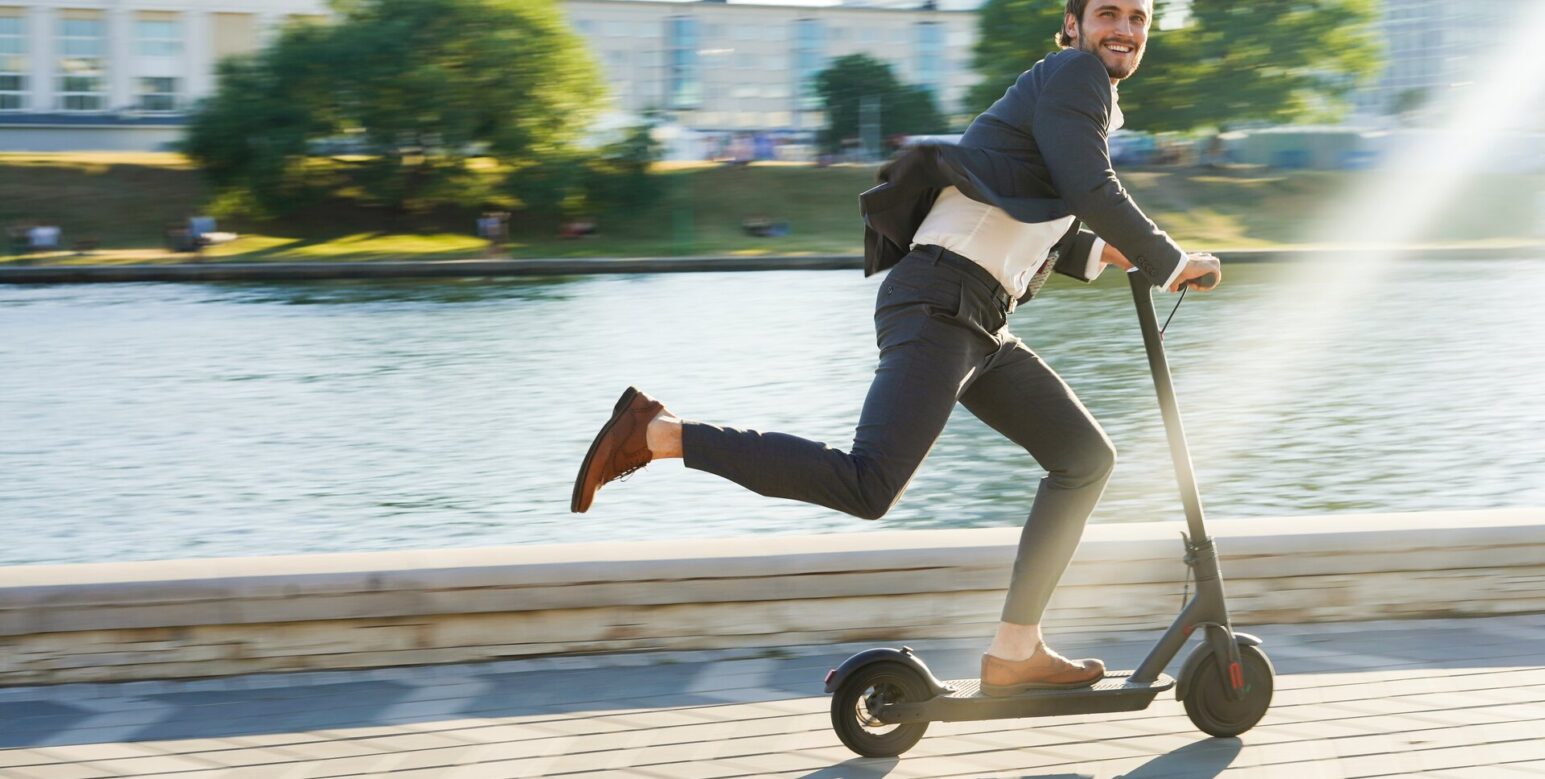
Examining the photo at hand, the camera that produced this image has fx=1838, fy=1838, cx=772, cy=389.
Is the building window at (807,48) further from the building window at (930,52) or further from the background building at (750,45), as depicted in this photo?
the building window at (930,52)

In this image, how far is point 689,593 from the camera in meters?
4.61

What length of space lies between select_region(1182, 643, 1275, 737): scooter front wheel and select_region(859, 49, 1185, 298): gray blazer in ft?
2.93

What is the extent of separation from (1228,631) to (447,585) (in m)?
1.86

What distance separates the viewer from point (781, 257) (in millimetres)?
35156

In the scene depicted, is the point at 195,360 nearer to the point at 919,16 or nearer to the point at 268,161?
the point at 268,161

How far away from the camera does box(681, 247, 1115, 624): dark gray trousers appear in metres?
3.56

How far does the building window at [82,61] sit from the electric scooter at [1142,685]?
77.7 meters

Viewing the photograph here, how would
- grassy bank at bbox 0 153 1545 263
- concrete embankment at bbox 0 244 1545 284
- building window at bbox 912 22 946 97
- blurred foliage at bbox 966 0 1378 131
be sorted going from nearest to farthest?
1. concrete embankment at bbox 0 244 1545 284
2. grassy bank at bbox 0 153 1545 263
3. blurred foliage at bbox 966 0 1378 131
4. building window at bbox 912 22 946 97

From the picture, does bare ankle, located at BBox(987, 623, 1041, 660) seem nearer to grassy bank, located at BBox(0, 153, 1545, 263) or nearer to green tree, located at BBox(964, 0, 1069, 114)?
grassy bank, located at BBox(0, 153, 1545, 263)

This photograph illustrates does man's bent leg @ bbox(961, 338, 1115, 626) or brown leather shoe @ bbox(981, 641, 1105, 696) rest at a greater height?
man's bent leg @ bbox(961, 338, 1115, 626)

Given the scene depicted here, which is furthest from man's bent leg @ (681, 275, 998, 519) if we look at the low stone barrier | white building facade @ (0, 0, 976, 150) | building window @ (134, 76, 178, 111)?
building window @ (134, 76, 178, 111)

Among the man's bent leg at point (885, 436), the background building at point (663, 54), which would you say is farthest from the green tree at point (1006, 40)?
the man's bent leg at point (885, 436)

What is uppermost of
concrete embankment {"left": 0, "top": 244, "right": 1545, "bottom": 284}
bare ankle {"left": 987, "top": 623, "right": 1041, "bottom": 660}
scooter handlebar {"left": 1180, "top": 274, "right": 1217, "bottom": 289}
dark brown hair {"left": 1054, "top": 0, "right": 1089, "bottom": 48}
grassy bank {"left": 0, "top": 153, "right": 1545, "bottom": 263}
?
dark brown hair {"left": 1054, "top": 0, "right": 1089, "bottom": 48}

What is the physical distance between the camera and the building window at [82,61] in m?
75.2
